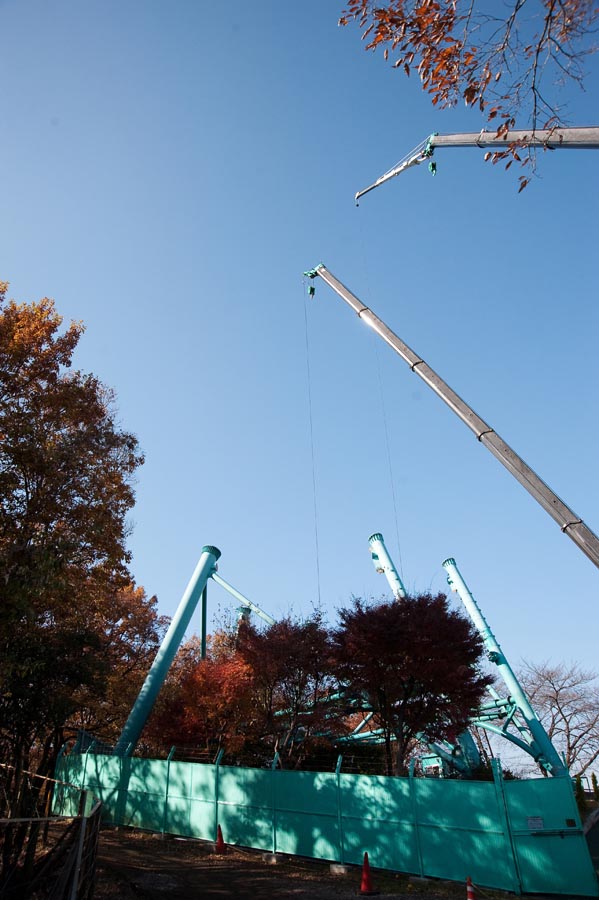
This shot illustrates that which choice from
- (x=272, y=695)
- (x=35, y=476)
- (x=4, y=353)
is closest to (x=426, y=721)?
(x=272, y=695)

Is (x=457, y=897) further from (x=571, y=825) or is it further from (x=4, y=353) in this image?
(x=4, y=353)

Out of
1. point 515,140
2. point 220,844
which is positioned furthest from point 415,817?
point 515,140

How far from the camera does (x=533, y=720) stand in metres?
24.5

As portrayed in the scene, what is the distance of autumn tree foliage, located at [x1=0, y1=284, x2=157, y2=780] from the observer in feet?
34.8

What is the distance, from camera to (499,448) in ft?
32.7

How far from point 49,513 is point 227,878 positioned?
8.21 meters

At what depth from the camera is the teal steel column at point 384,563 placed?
1092 inches

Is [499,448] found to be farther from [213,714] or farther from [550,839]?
[213,714]

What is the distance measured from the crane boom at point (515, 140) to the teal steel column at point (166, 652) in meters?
19.4

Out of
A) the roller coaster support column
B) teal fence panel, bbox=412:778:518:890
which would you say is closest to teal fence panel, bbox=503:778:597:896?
teal fence panel, bbox=412:778:518:890

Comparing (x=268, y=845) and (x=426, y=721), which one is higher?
(x=426, y=721)

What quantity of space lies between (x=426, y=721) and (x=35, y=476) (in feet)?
44.1

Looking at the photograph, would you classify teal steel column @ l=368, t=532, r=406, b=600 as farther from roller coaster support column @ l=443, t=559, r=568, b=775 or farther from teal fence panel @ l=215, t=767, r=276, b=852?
teal fence panel @ l=215, t=767, r=276, b=852

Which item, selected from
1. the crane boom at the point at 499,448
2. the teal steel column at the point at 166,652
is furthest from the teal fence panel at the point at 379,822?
the teal steel column at the point at 166,652
